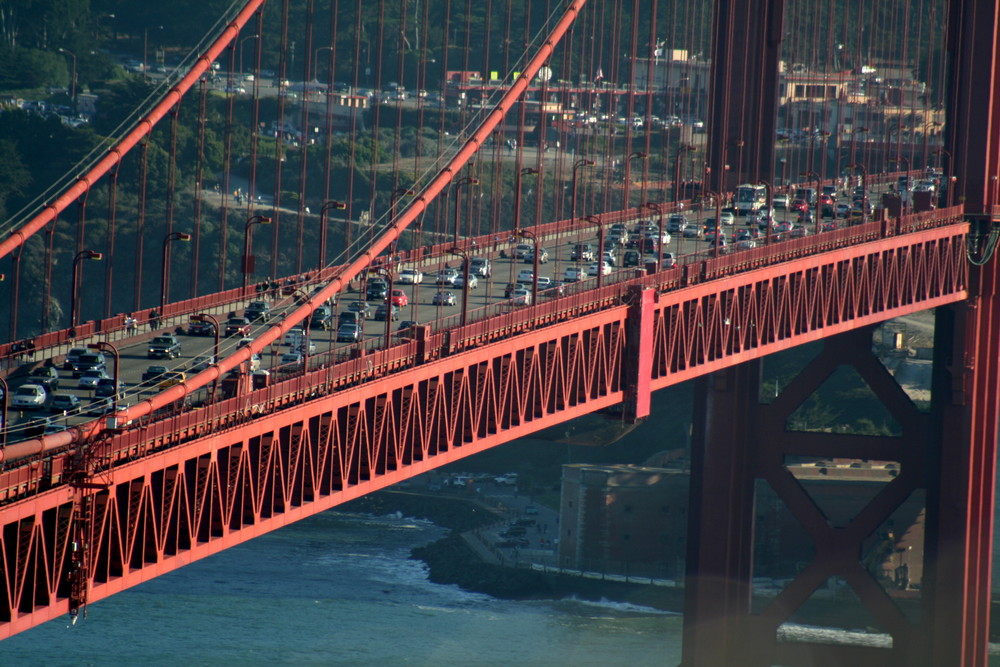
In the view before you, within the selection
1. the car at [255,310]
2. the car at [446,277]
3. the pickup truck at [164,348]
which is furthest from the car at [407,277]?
the pickup truck at [164,348]

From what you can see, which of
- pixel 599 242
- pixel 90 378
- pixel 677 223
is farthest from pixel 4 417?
pixel 677 223

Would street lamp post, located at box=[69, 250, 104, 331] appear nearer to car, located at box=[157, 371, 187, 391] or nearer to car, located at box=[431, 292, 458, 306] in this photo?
car, located at box=[157, 371, 187, 391]

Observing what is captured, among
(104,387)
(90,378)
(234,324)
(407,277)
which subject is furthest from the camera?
(407,277)

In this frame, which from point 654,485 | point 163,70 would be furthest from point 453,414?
point 163,70

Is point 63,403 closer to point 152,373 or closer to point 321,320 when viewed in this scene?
point 152,373

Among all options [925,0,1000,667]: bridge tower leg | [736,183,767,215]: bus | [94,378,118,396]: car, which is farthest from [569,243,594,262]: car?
[94,378,118,396]: car

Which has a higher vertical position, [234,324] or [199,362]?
[234,324]

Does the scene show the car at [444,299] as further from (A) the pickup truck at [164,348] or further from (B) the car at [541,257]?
(A) the pickup truck at [164,348]
